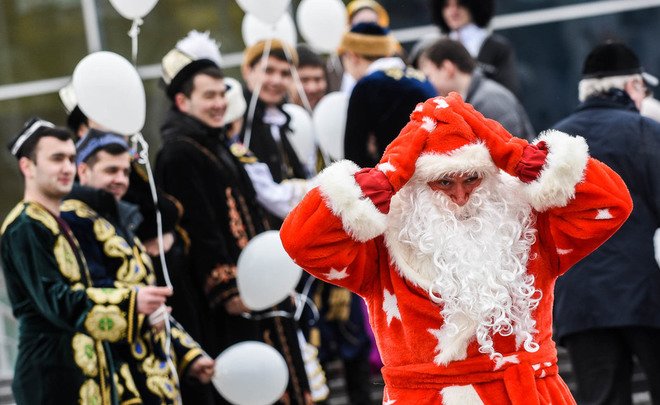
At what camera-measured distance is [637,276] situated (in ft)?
20.0

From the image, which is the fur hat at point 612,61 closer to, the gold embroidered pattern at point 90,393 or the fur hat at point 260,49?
the fur hat at point 260,49

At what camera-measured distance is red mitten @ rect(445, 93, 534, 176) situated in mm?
4242

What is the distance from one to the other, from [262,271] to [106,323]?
3.67 ft

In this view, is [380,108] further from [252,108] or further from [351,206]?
[351,206]

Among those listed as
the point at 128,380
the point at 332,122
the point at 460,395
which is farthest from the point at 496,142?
the point at 332,122

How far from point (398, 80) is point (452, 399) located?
8.89 ft

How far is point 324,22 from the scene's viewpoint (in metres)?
8.38

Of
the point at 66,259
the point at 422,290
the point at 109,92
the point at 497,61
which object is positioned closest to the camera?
the point at 422,290

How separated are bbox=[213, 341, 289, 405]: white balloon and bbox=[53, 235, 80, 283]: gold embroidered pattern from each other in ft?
3.38

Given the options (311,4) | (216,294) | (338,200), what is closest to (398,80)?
(216,294)

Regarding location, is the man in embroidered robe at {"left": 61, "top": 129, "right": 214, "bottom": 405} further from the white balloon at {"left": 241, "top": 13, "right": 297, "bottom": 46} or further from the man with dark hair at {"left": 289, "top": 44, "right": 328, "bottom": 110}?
the man with dark hair at {"left": 289, "top": 44, "right": 328, "bottom": 110}

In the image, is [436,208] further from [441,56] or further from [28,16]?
[28,16]

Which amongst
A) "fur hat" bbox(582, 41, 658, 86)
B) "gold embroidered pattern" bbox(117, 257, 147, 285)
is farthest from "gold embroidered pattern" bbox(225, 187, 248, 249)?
"fur hat" bbox(582, 41, 658, 86)

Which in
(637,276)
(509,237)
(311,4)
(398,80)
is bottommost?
(637,276)
